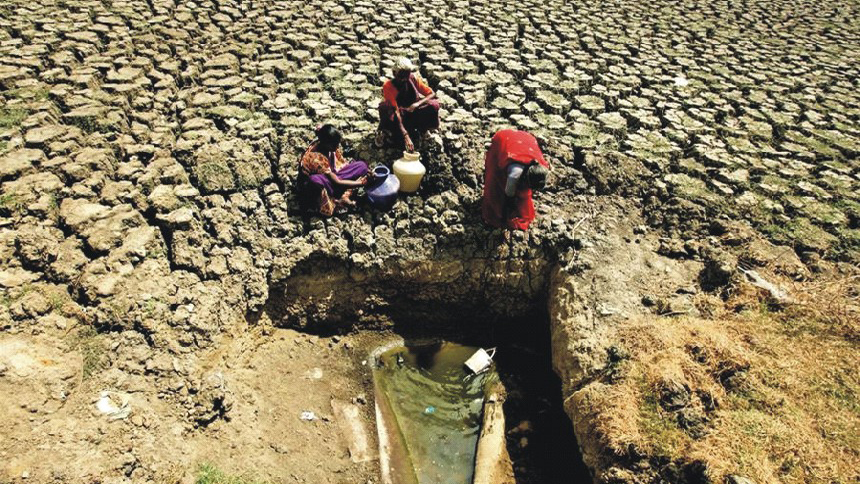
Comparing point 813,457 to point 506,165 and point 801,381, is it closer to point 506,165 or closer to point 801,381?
point 801,381

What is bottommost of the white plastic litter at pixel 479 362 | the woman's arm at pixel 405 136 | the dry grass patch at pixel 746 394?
the white plastic litter at pixel 479 362

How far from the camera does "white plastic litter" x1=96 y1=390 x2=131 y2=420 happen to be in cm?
329

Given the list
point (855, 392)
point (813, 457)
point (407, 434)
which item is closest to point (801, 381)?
point (855, 392)

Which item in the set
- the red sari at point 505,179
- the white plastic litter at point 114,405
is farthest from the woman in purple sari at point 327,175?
the white plastic litter at point 114,405

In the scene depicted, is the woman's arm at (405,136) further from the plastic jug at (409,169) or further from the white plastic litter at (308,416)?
the white plastic litter at (308,416)

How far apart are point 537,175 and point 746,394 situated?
2116 mm

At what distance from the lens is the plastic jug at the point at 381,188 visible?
471 cm

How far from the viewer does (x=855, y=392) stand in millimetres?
3455

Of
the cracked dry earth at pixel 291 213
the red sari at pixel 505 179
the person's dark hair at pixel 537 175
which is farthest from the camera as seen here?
the red sari at pixel 505 179

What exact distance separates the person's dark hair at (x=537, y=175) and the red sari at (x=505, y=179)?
0.60 ft

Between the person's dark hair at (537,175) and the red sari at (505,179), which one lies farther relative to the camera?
the red sari at (505,179)

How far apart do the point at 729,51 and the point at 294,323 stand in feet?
24.4

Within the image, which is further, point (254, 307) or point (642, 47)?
point (642, 47)

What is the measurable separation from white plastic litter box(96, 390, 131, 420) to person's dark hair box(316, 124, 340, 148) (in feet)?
8.08
